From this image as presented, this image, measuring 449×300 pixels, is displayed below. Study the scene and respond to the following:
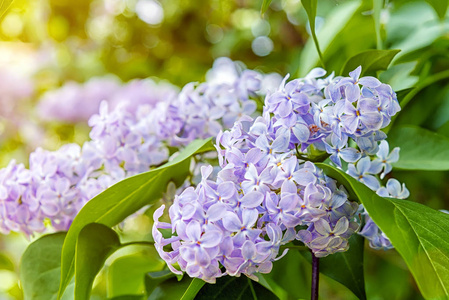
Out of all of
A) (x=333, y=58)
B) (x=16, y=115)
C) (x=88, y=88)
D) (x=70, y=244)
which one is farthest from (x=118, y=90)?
(x=70, y=244)

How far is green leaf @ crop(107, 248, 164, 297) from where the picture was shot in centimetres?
62

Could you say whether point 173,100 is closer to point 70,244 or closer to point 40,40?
point 70,244

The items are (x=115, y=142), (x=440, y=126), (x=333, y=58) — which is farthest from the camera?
(x=333, y=58)

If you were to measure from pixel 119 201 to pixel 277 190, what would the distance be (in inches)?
5.9

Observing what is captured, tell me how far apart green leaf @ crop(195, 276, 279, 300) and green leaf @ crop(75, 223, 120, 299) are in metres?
0.09

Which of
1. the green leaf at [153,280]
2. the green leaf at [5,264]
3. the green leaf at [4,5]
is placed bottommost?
the green leaf at [5,264]

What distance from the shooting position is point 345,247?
1.28ft

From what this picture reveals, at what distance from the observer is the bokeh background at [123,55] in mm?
1015

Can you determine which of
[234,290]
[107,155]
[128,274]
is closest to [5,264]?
[128,274]

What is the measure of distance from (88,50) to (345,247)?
4.41 ft

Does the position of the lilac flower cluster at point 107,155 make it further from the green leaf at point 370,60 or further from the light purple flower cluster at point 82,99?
the light purple flower cluster at point 82,99

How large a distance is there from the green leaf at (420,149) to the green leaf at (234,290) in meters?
0.20

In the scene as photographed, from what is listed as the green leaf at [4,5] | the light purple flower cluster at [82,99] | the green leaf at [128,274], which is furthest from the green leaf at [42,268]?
the light purple flower cluster at [82,99]

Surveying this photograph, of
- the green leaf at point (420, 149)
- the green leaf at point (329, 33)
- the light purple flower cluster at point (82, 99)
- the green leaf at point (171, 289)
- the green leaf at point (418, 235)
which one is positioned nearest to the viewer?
the green leaf at point (418, 235)
